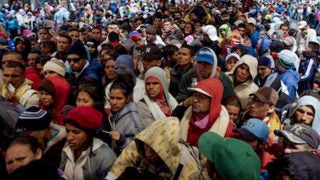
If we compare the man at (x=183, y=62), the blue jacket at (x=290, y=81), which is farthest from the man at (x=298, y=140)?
the man at (x=183, y=62)

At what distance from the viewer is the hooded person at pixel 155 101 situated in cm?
363

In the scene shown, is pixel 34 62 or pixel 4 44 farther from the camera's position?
pixel 4 44

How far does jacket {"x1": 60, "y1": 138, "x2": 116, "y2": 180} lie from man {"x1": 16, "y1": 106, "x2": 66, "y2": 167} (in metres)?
0.21

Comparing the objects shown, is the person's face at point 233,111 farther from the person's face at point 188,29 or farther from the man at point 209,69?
the person's face at point 188,29

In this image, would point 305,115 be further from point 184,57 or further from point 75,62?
point 75,62

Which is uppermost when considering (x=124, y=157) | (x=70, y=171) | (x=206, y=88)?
(x=206, y=88)

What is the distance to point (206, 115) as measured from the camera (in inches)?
123

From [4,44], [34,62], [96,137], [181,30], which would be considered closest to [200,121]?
[96,137]

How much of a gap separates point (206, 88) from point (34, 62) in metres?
3.35

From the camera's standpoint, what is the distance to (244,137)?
286 centimetres

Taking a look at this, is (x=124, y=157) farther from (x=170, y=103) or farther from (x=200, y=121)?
(x=170, y=103)

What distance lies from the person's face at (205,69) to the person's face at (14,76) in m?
1.91

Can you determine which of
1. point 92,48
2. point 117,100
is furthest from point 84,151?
point 92,48

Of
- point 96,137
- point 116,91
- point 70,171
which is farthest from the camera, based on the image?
point 116,91
